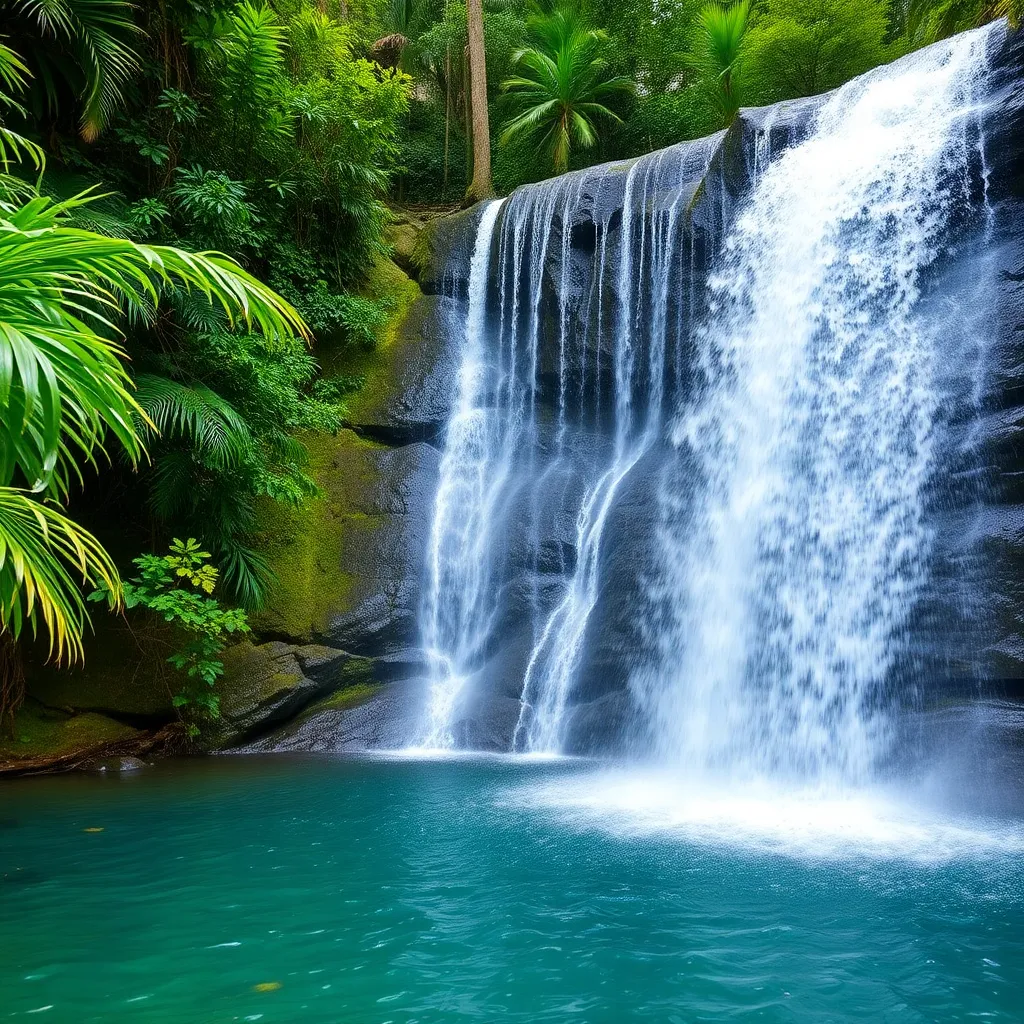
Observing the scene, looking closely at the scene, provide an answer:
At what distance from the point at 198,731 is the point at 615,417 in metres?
6.86

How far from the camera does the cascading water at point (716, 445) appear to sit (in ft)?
26.1

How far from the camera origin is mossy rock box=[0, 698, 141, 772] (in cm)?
806

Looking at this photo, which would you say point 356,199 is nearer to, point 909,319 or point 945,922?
point 909,319

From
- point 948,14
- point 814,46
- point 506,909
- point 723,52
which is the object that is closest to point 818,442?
point 506,909

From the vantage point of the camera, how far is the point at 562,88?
1881cm

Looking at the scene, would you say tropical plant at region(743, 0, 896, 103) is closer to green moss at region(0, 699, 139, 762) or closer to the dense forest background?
the dense forest background

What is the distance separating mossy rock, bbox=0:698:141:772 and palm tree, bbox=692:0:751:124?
15555 millimetres

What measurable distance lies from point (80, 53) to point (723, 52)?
13.4 metres

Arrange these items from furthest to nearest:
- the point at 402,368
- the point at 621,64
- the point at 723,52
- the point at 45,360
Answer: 1. the point at 621,64
2. the point at 723,52
3. the point at 402,368
4. the point at 45,360

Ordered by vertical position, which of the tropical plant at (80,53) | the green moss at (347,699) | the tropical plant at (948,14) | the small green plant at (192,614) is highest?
the tropical plant at (948,14)

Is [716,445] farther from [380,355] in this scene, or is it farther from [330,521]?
[380,355]

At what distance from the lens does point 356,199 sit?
12.9m

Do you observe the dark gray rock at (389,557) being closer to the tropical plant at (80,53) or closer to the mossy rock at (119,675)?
the mossy rock at (119,675)

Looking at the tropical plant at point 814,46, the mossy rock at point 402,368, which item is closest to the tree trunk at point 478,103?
the mossy rock at point 402,368
